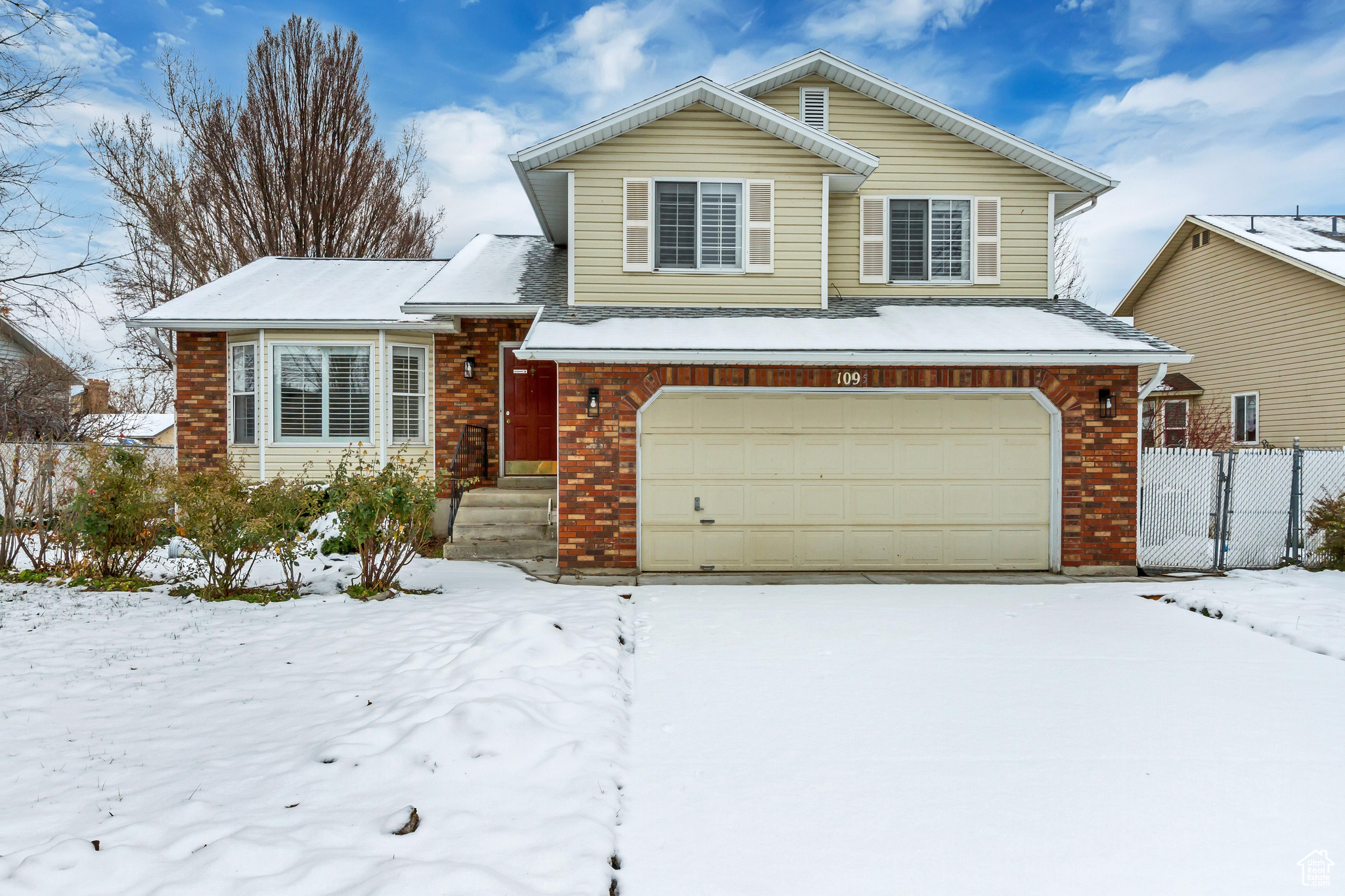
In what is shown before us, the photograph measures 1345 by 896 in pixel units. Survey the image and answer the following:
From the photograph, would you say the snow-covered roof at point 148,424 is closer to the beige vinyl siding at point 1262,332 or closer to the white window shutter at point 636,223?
the white window shutter at point 636,223

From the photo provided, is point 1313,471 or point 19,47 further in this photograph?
point 1313,471

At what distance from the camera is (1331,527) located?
355 inches

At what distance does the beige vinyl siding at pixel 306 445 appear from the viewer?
1147 cm

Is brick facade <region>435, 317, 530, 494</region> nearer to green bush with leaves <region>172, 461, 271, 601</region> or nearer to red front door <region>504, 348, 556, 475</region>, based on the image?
red front door <region>504, 348, 556, 475</region>

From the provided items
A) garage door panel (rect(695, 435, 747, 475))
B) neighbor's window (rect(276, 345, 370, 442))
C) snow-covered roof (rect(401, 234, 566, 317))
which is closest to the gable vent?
snow-covered roof (rect(401, 234, 566, 317))

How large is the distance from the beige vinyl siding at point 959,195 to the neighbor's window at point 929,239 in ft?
Answer: 0.59

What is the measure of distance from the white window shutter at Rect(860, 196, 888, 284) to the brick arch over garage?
7.89ft

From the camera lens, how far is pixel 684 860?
2.99 m

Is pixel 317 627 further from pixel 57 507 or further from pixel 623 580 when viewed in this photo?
pixel 57 507

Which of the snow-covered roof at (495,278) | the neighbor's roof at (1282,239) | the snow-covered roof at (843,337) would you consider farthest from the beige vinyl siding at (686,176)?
the neighbor's roof at (1282,239)

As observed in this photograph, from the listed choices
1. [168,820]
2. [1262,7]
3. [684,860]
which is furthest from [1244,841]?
[1262,7]

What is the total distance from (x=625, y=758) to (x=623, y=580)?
15.2 feet


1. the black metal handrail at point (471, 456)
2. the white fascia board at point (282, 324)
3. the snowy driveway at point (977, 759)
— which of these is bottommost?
the snowy driveway at point (977, 759)

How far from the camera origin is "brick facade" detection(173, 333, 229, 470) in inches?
464
